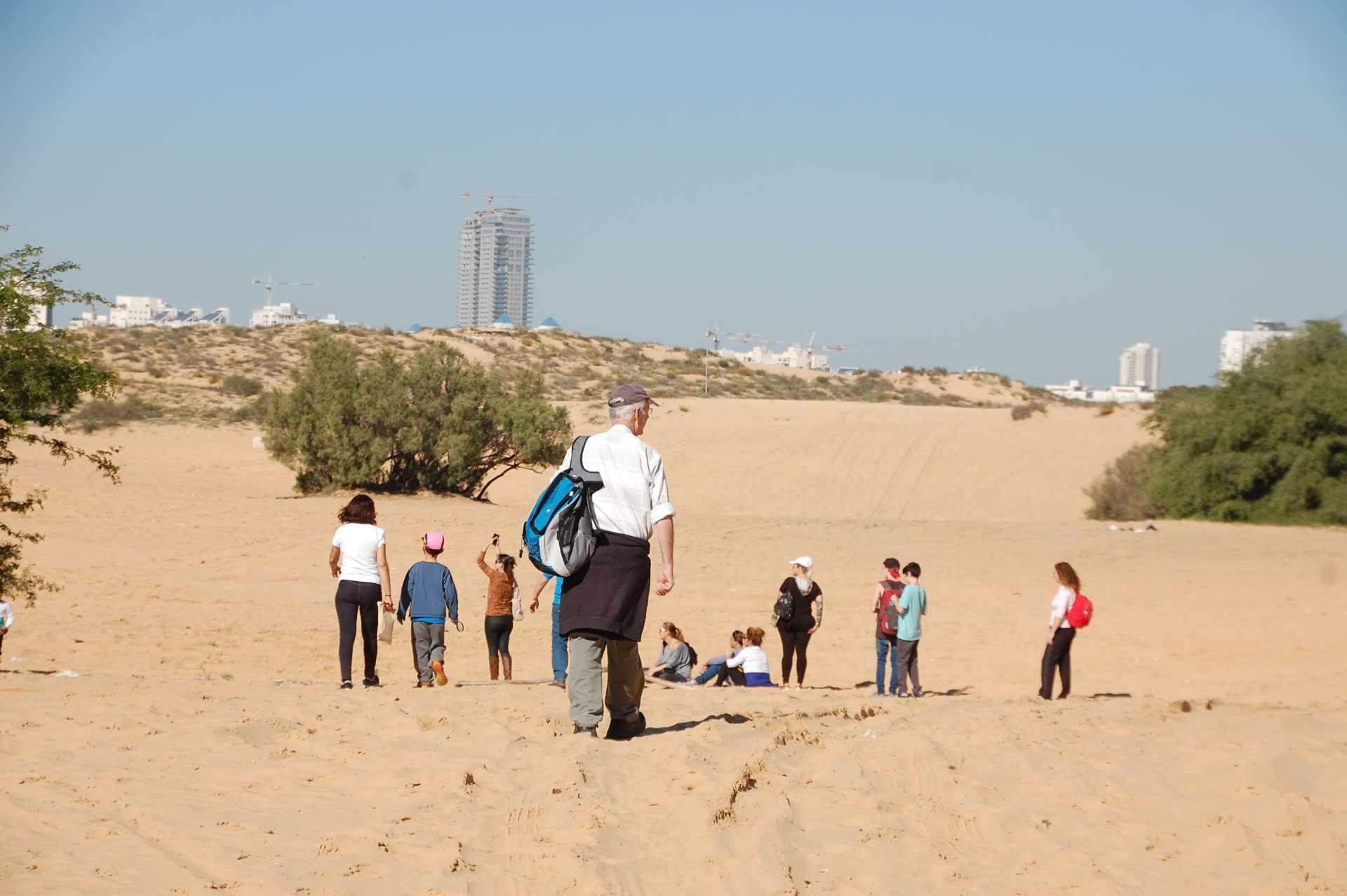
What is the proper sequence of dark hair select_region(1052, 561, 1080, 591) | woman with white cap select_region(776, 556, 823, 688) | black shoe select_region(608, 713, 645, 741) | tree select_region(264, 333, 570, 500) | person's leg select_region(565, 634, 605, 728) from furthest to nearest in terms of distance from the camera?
tree select_region(264, 333, 570, 500) → woman with white cap select_region(776, 556, 823, 688) → dark hair select_region(1052, 561, 1080, 591) → black shoe select_region(608, 713, 645, 741) → person's leg select_region(565, 634, 605, 728)

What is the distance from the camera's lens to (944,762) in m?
6.48

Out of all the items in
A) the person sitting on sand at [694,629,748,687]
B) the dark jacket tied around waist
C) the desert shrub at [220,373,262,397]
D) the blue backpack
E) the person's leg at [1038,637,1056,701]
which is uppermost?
the desert shrub at [220,373,262,397]

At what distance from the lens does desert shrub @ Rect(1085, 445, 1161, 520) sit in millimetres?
29922

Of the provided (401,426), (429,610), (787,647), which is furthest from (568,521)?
(401,426)

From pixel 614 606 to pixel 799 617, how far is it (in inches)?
242

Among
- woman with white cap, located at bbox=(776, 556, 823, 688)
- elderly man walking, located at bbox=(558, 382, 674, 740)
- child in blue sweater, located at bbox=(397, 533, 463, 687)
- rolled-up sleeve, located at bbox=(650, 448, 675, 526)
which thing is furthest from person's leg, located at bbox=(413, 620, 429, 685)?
rolled-up sleeve, located at bbox=(650, 448, 675, 526)

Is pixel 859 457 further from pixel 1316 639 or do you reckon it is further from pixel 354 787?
pixel 354 787

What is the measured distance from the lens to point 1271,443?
27.0m

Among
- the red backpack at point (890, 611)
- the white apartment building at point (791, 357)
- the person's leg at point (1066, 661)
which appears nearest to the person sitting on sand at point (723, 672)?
the red backpack at point (890, 611)

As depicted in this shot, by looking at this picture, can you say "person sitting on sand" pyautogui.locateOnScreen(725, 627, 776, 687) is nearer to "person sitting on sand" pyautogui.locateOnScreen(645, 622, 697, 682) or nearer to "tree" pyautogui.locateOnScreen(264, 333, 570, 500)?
"person sitting on sand" pyautogui.locateOnScreen(645, 622, 697, 682)

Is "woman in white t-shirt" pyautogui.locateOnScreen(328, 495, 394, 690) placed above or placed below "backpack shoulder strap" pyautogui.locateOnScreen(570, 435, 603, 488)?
below

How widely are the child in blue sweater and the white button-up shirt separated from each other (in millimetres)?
3721

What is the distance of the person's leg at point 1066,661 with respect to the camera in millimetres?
11070

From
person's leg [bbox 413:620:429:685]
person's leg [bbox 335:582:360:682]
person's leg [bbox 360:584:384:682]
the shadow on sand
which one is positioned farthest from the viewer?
person's leg [bbox 413:620:429:685]
